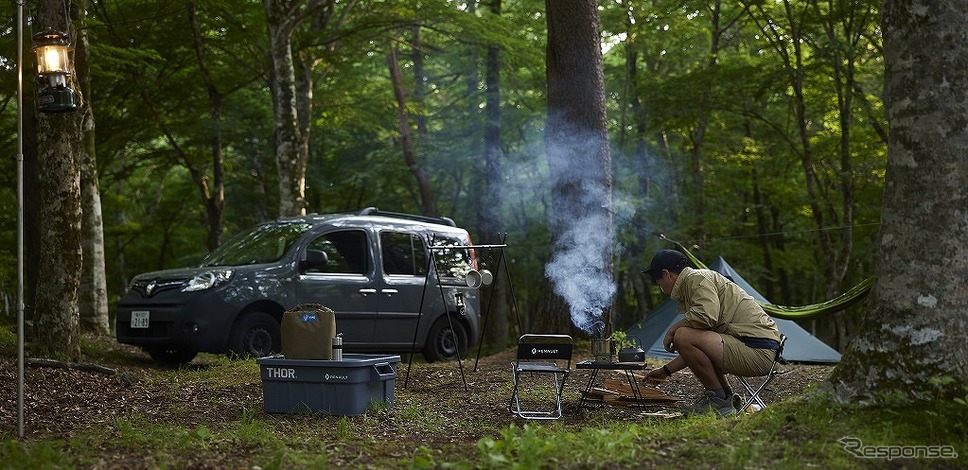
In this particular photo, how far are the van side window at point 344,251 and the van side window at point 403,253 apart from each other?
0.23 metres

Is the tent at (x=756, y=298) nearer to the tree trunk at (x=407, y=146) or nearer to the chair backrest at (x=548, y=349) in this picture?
the chair backrest at (x=548, y=349)

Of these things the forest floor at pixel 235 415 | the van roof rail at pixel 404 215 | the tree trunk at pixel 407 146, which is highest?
the tree trunk at pixel 407 146

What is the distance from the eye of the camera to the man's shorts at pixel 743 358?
6148 mm

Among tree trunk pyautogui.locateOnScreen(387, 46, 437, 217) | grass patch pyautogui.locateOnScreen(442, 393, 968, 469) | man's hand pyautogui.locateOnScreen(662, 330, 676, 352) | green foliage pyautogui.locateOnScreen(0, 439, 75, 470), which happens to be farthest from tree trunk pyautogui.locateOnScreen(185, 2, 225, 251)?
grass patch pyautogui.locateOnScreen(442, 393, 968, 469)

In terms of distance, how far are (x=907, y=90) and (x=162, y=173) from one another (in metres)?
21.9

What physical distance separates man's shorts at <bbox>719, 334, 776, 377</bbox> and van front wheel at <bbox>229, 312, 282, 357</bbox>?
4744 millimetres

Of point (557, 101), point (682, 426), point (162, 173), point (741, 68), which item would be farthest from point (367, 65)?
point (682, 426)

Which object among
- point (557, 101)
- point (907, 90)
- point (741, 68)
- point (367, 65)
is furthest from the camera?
point (367, 65)

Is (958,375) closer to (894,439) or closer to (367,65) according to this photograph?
(894,439)

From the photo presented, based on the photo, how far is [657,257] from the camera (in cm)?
643

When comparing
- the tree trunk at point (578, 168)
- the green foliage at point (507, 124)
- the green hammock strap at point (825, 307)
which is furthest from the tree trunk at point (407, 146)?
the green hammock strap at point (825, 307)

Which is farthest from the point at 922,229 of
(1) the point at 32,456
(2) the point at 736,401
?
(1) the point at 32,456

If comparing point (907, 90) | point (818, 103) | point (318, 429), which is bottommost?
point (318, 429)

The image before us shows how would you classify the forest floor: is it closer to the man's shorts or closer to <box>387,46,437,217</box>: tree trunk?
the man's shorts
